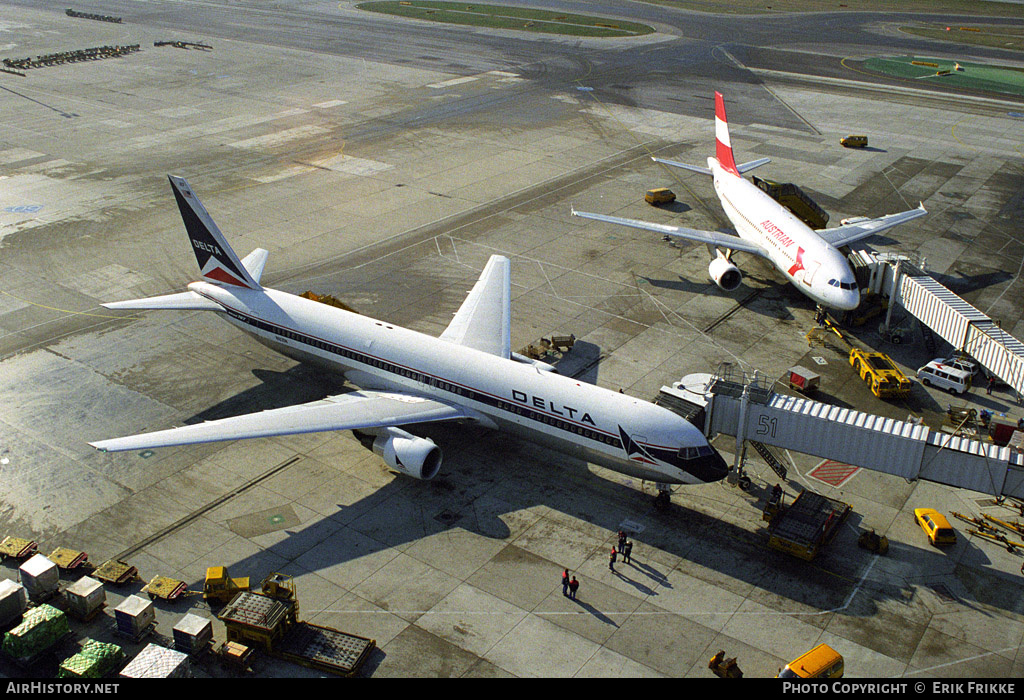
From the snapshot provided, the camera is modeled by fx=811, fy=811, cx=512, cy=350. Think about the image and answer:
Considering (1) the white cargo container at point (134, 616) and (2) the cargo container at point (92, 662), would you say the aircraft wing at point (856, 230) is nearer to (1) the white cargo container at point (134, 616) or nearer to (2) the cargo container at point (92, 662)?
(1) the white cargo container at point (134, 616)

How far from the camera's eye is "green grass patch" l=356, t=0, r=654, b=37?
15875cm

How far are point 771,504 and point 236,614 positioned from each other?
22583 mm

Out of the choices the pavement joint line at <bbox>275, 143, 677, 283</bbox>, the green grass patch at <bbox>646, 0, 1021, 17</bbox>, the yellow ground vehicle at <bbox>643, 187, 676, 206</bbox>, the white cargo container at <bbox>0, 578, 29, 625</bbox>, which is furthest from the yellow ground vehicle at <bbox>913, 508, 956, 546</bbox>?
the green grass patch at <bbox>646, 0, 1021, 17</bbox>

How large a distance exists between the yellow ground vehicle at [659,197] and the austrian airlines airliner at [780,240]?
612cm

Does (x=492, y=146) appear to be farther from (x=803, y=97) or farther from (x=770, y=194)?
(x=803, y=97)

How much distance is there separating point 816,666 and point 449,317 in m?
32.9

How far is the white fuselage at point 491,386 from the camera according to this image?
35.4 meters

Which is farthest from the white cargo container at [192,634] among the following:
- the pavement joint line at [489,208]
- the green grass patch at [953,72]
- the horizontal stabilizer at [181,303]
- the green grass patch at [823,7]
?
the green grass patch at [823,7]

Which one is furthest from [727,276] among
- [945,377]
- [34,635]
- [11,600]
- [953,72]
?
[953,72]

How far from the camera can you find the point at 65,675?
2725 cm

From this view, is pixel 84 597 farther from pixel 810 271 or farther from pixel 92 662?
pixel 810 271

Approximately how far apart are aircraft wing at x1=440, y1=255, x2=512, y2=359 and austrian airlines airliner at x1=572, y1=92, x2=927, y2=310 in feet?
50.2

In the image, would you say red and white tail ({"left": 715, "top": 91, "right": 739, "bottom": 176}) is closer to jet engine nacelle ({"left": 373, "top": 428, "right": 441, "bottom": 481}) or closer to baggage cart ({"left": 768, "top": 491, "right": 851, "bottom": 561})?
baggage cart ({"left": 768, "top": 491, "right": 851, "bottom": 561})
